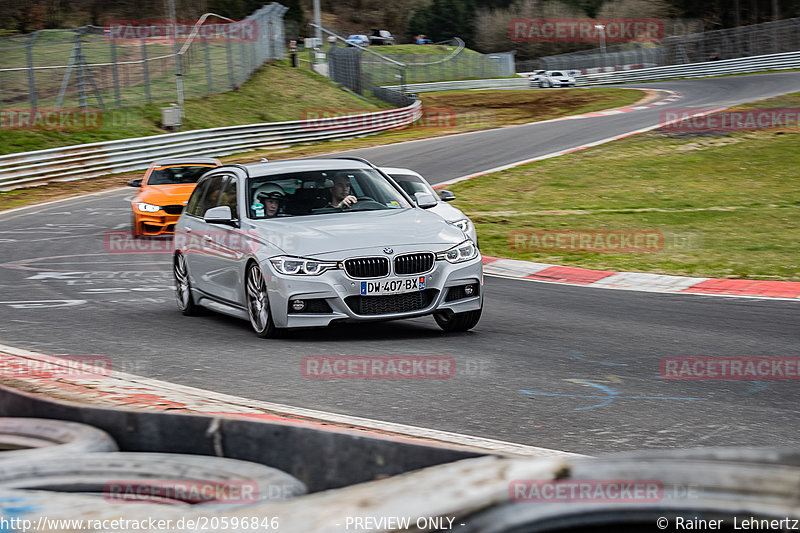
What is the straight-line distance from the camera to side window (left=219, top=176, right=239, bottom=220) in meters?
9.73

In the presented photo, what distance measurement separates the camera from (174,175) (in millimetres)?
18844

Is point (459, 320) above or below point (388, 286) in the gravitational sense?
below

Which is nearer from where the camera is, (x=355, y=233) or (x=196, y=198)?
(x=355, y=233)

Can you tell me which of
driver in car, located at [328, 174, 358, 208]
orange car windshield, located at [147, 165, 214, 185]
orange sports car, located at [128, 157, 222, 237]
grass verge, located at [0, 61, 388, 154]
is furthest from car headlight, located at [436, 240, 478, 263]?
grass verge, located at [0, 61, 388, 154]

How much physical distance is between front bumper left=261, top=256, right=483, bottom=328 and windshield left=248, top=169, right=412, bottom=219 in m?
0.96

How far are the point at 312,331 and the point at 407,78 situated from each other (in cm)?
6323

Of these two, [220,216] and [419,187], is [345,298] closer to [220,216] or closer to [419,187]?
[220,216]

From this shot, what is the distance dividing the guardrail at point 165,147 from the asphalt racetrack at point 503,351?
14.8m

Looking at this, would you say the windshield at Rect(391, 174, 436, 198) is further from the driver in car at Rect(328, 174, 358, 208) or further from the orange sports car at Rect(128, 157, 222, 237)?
the orange sports car at Rect(128, 157, 222, 237)

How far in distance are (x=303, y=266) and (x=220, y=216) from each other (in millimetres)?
1290

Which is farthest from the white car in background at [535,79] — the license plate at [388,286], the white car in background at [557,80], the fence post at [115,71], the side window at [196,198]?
the license plate at [388,286]

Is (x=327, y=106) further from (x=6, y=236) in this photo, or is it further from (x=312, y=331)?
(x=312, y=331)

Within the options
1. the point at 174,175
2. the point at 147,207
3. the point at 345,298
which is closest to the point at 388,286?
the point at 345,298

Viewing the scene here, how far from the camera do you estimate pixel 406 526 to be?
2.36 m
